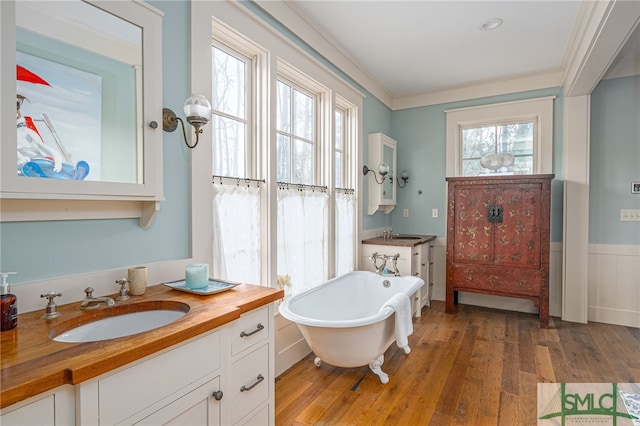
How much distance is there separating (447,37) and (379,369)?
9.03 ft

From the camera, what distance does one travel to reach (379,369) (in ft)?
7.50

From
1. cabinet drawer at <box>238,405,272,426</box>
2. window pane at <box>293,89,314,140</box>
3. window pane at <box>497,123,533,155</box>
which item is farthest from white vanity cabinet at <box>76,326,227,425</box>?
window pane at <box>497,123,533,155</box>

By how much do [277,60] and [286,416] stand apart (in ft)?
7.55

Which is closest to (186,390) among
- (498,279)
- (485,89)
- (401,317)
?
(401,317)

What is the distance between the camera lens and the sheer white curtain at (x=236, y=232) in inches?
74.6

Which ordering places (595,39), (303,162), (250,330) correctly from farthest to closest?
1. (303,162)
2. (595,39)
3. (250,330)

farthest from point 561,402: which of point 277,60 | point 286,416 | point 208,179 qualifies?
point 277,60

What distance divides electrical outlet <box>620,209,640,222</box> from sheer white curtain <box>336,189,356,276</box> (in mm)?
2719

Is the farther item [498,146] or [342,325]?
[498,146]

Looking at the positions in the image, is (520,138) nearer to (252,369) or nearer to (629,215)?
(629,215)

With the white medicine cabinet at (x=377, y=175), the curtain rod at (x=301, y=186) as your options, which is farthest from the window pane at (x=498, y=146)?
the curtain rod at (x=301, y=186)

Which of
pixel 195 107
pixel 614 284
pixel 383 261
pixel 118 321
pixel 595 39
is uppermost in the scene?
pixel 595 39

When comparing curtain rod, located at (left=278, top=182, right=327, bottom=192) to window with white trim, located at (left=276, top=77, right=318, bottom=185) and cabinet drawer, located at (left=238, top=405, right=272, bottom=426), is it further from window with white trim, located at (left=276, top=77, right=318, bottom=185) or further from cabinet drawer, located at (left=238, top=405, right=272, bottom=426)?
cabinet drawer, located at (left=238, top=405, right=272, bottom=426)

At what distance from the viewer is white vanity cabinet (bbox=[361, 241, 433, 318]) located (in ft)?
11.3
